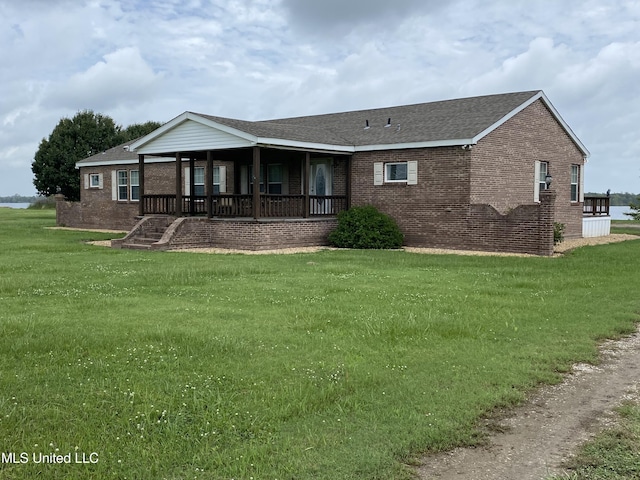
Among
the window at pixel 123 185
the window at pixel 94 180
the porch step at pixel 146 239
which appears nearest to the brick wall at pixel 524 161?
the porch step at pixel 146 239

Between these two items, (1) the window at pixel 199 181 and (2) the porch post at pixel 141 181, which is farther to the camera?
(1) the window at pixel 199 181

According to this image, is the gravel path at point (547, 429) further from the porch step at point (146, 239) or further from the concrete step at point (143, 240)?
the concrete step at point (143, 240)

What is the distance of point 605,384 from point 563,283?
6.31 metres

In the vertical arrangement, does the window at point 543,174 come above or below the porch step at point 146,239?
above

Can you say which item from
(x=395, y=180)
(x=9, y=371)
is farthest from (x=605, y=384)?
(x=395, y=180)

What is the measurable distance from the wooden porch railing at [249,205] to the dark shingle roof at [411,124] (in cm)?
221

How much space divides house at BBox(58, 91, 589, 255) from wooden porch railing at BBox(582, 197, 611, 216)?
263 centimetres

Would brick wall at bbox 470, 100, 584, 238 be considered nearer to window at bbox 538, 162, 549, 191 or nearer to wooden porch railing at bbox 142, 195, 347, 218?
window at bbox 538, 162, 549, 191

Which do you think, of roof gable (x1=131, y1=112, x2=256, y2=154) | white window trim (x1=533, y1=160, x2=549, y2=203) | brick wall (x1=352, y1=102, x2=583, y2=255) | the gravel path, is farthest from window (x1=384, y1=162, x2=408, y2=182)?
the gravel path

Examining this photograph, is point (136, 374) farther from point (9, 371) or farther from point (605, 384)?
point (605, 384)

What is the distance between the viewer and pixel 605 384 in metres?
5.79

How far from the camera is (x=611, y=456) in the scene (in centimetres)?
416

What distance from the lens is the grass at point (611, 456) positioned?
3.89 m

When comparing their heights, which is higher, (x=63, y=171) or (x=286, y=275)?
(x=63, y=171)
